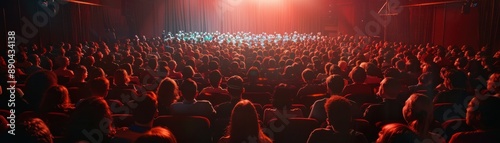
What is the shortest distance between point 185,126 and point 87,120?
1457 mm

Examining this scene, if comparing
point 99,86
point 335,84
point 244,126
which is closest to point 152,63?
point 99,86

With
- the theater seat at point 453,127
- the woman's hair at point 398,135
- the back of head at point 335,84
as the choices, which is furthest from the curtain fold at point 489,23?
the woman's hair at point 398,135

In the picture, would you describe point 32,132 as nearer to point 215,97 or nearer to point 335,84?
point 215,97

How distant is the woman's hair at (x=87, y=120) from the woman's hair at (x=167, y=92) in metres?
1.92

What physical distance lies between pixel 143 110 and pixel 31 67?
22.6ft

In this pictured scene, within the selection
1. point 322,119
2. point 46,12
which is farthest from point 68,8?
point 322,119

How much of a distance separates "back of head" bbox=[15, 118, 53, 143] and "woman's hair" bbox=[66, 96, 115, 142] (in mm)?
685

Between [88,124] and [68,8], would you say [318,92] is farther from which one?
[68,8]

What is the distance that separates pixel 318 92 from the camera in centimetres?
707

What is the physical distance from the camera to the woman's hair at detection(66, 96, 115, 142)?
9.80ft

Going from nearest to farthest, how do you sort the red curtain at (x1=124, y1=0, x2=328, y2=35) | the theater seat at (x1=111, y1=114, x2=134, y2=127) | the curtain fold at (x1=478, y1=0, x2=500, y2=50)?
the theater seat at (x1=111, y1=114, x2=134, y2=127) → the curtain fold at (x1=478, y1=0, x2=500, y2=50) → the red curtain at (x1=124, y1=0, x2=328, y2=35)

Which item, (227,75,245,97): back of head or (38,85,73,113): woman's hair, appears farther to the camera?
(227,75,245,97): back of head

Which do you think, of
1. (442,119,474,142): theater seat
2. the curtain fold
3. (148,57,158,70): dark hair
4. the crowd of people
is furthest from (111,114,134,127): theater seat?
the curtain fold

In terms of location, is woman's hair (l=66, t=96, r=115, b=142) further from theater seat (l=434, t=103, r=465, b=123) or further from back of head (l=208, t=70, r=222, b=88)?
theater seat (l=434, t=103, r=465, b=123)
